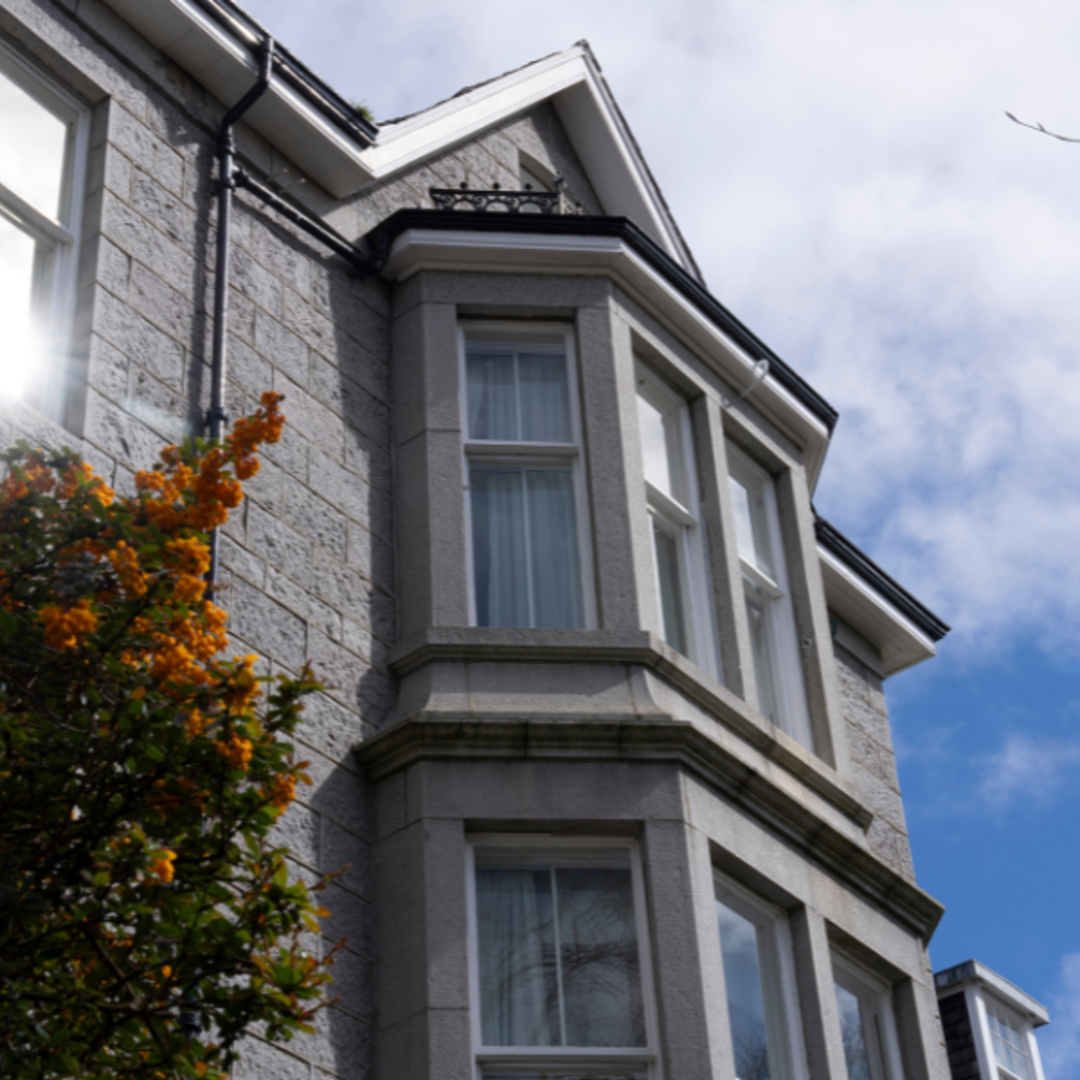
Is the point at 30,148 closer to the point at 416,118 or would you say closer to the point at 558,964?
the point at 416,118

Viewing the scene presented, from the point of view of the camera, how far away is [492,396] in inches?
392

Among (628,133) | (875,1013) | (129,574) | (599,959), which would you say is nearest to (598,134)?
(628,133)

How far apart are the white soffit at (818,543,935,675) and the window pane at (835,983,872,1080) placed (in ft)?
11.8

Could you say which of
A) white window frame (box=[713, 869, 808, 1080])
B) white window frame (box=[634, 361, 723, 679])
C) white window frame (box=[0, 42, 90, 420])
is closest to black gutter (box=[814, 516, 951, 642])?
white window frame (box=[634, 361, 723, 679])

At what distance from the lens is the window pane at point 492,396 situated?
984 cm

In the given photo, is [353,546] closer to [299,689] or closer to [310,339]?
[310,339]

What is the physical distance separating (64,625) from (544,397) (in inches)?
216

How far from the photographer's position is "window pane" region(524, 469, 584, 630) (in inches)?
366

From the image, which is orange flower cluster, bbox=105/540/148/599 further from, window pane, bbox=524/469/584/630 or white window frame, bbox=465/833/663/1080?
window pane, bbox=524/469/584/630

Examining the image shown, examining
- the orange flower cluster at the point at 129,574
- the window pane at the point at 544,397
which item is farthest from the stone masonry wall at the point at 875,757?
the orange flower cluster at the point at 129,574

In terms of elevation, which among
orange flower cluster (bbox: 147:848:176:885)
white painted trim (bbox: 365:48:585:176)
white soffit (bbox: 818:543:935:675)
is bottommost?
orange flower cluster (bbox: 147:848:176:885)

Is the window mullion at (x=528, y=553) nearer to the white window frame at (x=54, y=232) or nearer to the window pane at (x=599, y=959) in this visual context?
the window pane at (x=599, y=959)

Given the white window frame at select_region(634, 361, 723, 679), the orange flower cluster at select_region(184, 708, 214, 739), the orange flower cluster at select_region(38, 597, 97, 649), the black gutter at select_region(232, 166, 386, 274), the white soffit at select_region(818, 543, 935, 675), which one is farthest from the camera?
the white soffit at select_region(818, 543, 935, 675)

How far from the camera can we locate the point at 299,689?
500 centimetres
